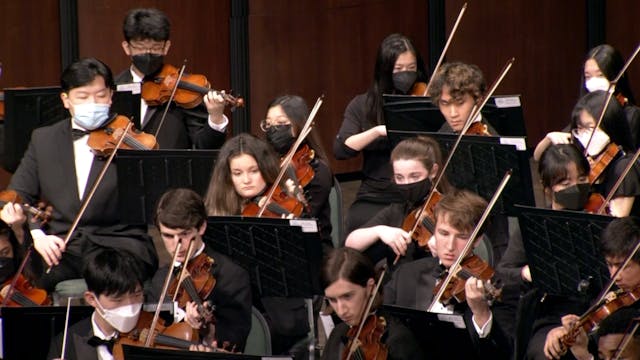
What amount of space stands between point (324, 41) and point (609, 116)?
3034 mm

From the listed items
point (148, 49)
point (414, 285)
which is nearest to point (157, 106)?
point (148, 49)

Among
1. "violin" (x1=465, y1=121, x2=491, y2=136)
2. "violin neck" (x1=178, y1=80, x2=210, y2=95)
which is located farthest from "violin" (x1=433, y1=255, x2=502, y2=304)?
"violin neck" (x1=178, y1=80, x2=210, y2=95)

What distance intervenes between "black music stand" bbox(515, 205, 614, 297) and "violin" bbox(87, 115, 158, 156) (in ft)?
4.58

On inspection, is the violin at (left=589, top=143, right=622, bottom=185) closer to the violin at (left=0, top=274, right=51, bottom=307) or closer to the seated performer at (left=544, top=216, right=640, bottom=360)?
the seated performer at (left=544, top=216, right=640, bottom=360)

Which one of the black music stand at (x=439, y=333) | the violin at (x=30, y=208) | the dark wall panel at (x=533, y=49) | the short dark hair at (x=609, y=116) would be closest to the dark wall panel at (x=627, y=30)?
the dark wall panel at (x=533, y=49)

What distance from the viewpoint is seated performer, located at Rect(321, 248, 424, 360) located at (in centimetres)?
343

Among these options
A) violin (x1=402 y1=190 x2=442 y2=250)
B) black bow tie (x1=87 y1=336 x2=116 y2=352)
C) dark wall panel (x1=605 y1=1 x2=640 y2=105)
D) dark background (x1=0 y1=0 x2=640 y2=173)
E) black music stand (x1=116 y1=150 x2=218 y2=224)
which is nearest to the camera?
black bow tie (x1=87 y1=336 x2=116 y2=352)

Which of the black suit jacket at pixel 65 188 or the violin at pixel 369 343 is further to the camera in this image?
the black suit jacket at pixel 65 188

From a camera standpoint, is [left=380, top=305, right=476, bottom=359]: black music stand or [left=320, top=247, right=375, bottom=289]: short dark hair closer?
[left=380, top=305, right=476, bottom=359]: black music stand

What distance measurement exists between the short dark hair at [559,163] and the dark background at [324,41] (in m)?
3.15

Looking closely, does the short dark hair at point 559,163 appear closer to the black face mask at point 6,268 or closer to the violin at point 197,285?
the violin at point 197,285

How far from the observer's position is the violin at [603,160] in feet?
15.0

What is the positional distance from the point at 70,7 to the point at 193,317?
330 cm

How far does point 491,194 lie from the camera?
4289 mm
